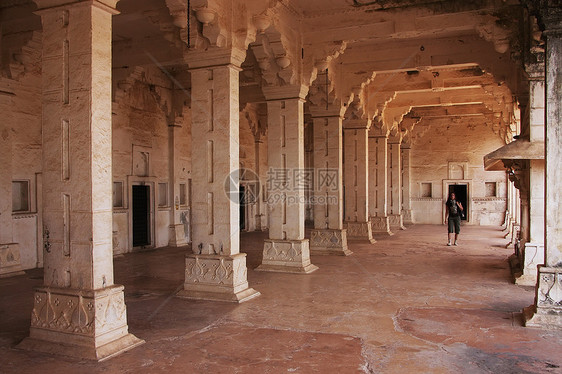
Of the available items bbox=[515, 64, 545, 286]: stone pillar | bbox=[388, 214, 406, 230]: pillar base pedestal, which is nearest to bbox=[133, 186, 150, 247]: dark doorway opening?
bbox=[515, 64, 545, 286]: stone pillar

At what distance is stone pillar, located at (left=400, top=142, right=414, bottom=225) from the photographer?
24.1m

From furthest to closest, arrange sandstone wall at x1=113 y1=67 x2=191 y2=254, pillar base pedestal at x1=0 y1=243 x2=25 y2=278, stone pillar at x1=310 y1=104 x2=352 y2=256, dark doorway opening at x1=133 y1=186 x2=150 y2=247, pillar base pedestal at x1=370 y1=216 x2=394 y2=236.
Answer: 1. pillar base pedestal at x1=370 y1=216 x2=394 y2=236
2. dark doorway opening at x1=133 y1=186 x2=150 y2=247
3. sandstone wall at x1=113 y1=67 x2=191 y2=254
4. stone pillar at x1=310 y1=104 x2=352 y2=256
5. pillar base pedestal at x1=0 y1=243 x2=25 y2=278

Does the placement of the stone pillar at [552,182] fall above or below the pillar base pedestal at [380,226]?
above

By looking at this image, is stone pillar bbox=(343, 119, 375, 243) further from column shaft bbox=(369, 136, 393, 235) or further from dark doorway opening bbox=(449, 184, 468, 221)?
dark doorway opening bbox=(449, 184, 468, 221)

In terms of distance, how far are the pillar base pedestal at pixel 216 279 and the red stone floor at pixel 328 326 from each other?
0.18 metres

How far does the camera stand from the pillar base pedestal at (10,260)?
9.55 meters

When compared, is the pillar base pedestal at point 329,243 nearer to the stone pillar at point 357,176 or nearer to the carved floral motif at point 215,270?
the stone pillar at point 357,176

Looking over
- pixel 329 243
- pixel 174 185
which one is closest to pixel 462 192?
pixel 329 243

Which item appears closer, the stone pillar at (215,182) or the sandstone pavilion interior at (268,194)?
the sandstone pavilion interior at (268,194)

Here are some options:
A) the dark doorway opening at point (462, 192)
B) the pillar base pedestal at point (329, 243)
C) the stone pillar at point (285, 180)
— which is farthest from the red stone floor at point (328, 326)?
the dark doorway opening at point (462, 192)

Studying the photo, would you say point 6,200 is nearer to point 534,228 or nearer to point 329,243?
point 329,243

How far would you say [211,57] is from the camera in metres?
7.39

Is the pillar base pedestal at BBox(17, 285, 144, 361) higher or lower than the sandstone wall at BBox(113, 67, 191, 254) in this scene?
lower

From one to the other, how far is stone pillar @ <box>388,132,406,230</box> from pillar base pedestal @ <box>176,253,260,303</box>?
46.2 feet
